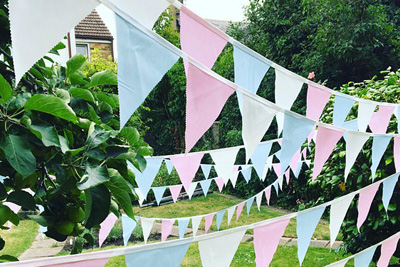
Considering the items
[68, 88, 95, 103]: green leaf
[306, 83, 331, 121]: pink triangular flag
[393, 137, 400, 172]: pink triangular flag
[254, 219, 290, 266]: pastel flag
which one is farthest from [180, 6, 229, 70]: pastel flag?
[393, 137, 400, 172]: pink triangular flag

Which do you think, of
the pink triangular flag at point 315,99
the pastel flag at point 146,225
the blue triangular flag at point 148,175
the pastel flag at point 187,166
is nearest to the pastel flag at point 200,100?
the pink triangular flag at point 315,99

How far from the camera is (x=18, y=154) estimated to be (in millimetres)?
957

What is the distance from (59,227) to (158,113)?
28.4ft

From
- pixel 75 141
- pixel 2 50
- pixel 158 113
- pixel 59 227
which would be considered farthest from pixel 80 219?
pixel 158 113

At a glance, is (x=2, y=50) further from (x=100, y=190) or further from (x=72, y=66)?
(x=100, y=190)

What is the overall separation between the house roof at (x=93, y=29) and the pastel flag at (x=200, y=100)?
12550mm

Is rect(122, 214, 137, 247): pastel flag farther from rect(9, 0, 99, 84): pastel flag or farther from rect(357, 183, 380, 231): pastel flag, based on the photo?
rect(9, 0, 99, 84): pastel flag

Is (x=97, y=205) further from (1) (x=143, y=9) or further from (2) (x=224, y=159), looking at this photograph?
(2) (x=224, y=159)

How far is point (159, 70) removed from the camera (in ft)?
3.60

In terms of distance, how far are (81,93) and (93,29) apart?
44.1 ft

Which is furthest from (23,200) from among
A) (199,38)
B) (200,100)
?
(199,38)

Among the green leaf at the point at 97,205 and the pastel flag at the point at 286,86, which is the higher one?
the pastel flag at the point at 286,86

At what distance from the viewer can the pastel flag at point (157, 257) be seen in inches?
44.1

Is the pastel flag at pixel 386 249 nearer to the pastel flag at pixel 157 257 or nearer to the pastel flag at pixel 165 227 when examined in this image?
the pastel flag at pixel 157 257
